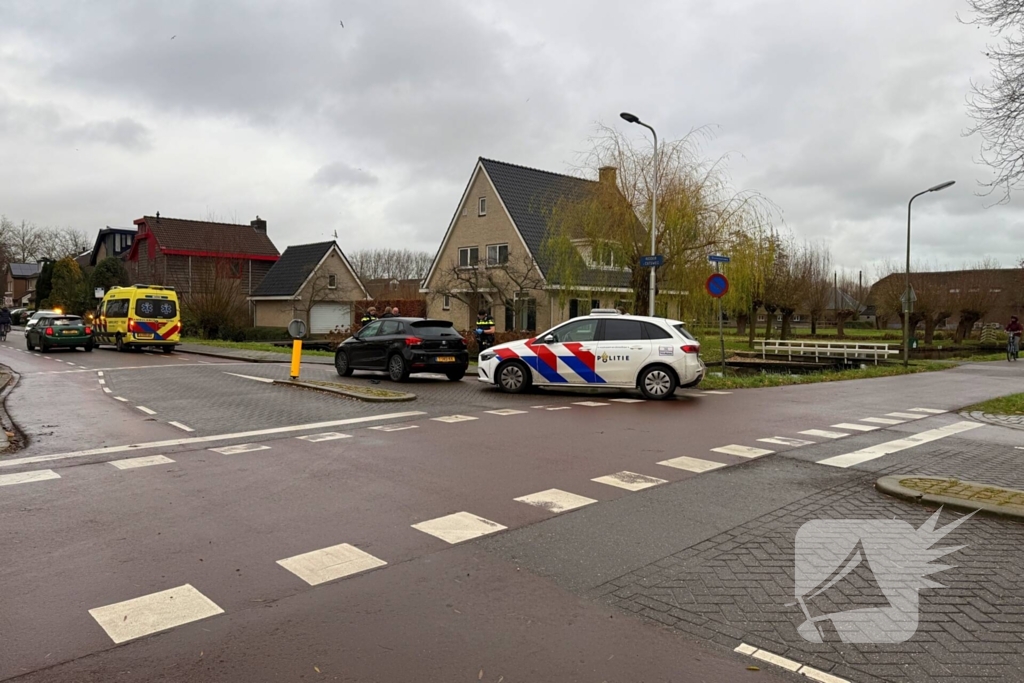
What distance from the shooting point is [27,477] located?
22.4 feet

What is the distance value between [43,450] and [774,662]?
26.9ft

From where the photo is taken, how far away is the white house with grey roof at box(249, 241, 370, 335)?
45.7m

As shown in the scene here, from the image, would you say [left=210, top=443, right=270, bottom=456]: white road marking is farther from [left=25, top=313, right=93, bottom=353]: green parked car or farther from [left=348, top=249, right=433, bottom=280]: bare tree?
[left=348, top=249, right=433, bottom=280]: bare tree

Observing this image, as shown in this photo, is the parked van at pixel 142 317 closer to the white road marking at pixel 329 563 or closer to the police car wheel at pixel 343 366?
the police car wheel at pixel 343 366

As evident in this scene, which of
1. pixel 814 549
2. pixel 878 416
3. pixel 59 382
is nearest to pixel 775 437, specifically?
pixel 878 416

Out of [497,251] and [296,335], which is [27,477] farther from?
[497,251]

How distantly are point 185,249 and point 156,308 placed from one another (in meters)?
26.2

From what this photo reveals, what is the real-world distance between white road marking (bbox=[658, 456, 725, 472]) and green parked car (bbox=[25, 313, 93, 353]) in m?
26.7

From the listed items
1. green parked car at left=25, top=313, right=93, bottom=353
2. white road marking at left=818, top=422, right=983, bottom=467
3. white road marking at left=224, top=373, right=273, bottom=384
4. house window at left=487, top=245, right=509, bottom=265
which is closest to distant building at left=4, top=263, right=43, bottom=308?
green parked car at left=25, top=313, right=93, bottom=353

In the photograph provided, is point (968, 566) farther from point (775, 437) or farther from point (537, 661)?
point (775, 437)

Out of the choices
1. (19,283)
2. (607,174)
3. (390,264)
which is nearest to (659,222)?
(607,174)

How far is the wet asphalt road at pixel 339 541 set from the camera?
3.31 m

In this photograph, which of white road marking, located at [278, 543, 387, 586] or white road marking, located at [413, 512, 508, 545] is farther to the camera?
white road marking, located at [413, 512, 508, 545]
